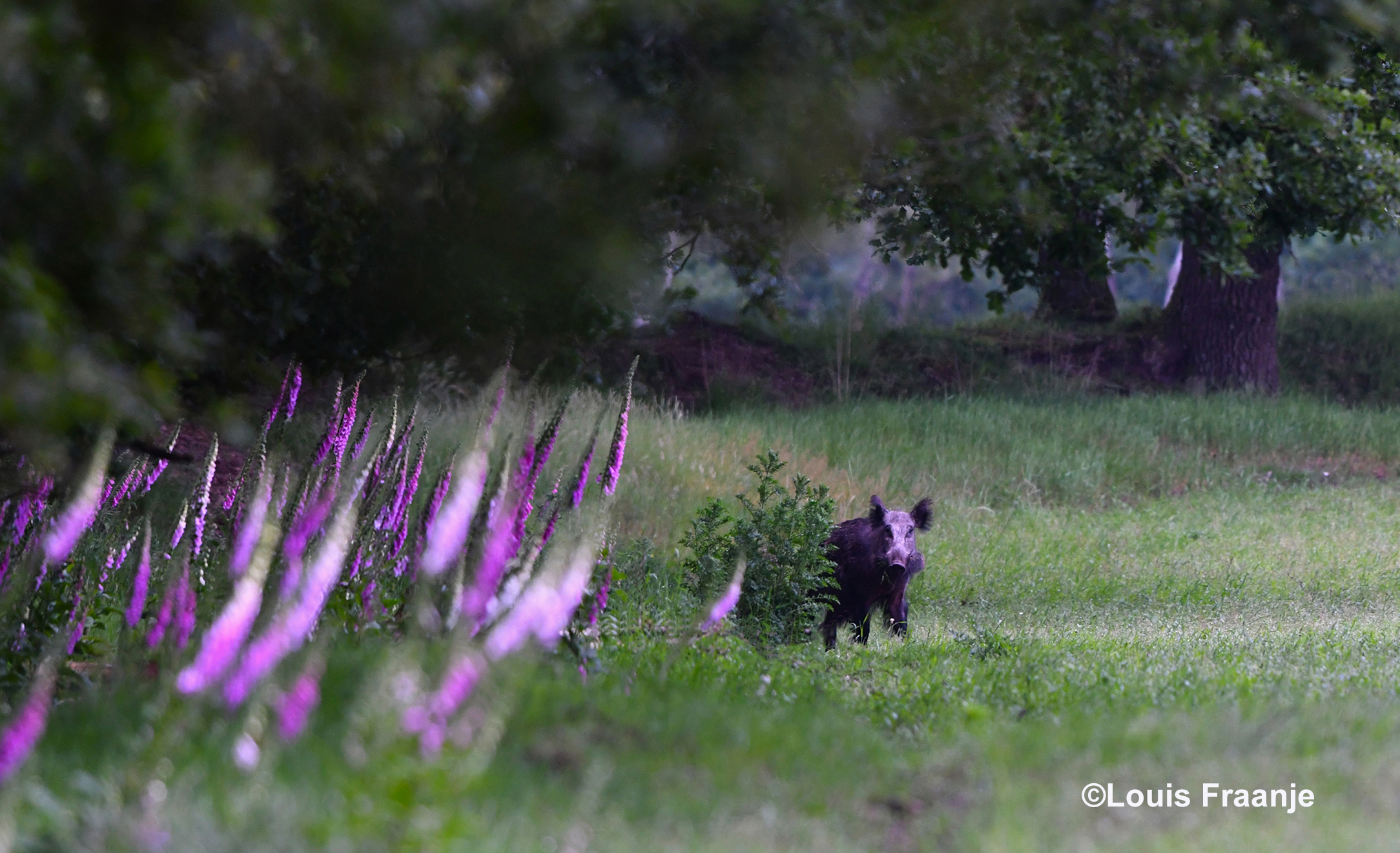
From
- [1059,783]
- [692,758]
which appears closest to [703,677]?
[692,758]

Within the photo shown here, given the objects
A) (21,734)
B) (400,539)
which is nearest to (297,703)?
(21,734)

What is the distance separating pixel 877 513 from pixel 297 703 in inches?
280

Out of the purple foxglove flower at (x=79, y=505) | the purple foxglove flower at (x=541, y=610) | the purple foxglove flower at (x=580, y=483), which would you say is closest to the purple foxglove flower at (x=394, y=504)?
the purple foxglove flower at (x=580, y=483)

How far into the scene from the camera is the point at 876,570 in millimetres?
10633

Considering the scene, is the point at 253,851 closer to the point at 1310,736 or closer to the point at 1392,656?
the point at 1310,736

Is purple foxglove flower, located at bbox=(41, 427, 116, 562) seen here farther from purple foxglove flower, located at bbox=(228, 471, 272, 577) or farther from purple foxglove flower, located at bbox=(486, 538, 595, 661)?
purple foxglove flower, located at bbox=(486, 538, 595, 661)

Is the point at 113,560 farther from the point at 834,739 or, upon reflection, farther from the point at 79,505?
the point at 834,739

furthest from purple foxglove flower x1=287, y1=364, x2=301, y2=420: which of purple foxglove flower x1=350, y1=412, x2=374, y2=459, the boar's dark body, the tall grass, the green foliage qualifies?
the green foliage

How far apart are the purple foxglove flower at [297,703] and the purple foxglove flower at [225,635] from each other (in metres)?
0.23

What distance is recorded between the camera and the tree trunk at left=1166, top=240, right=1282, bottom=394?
2314cm

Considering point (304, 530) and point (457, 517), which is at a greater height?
point (457, 517)

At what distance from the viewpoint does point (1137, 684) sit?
7418mm

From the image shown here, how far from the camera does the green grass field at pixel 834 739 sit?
3.68m

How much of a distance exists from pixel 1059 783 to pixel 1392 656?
203 inches
